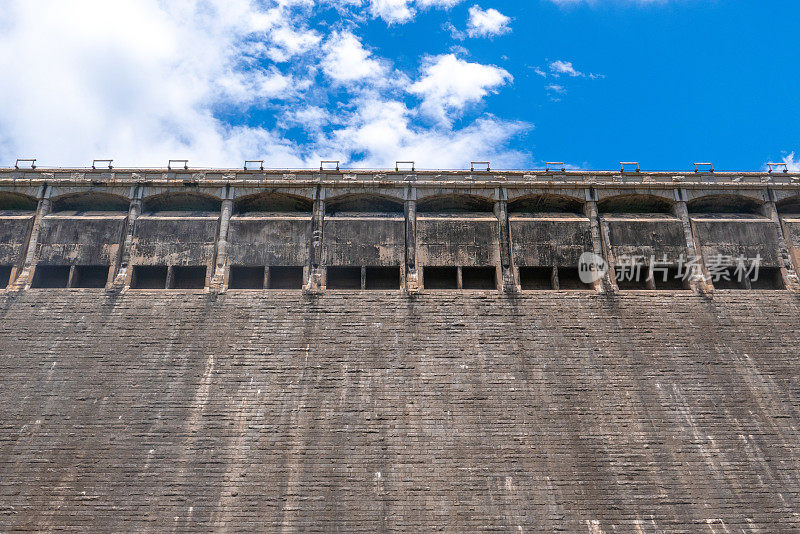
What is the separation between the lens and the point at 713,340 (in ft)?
64.7

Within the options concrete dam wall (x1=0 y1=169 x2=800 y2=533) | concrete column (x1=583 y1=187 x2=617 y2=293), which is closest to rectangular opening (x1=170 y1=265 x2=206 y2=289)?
concrete dam wall (x1=0 y1=169 x2=800 y2=533)

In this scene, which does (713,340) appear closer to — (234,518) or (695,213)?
(695,213)

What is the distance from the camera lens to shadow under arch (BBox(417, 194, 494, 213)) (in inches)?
906

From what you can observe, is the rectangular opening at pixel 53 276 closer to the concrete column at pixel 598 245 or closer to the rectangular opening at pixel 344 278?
the rectangular opening at pixel 344 278

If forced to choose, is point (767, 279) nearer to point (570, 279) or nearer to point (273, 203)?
point (570, 279)

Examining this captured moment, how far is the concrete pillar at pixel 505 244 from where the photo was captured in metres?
21.2

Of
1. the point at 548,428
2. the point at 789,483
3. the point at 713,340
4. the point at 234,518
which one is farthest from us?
the point at 713,340

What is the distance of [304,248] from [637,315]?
13.6 metres

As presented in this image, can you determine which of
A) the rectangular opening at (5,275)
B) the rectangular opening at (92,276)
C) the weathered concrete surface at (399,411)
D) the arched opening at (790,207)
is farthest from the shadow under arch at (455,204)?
the rectangular opening at (5,275)

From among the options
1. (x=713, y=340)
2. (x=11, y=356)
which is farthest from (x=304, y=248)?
(x=713, y=340)

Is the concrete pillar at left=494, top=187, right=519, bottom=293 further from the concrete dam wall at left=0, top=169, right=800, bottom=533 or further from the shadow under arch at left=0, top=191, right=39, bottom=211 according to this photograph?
the shadow under arch at left=0, top=191, right=39, bottom=211

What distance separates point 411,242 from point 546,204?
6552 mm

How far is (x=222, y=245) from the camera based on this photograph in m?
21.7

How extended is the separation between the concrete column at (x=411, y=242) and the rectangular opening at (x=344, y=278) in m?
2.16
